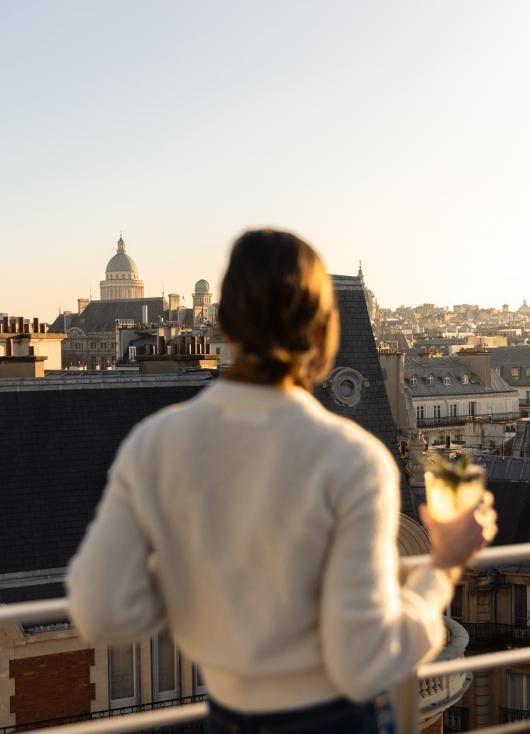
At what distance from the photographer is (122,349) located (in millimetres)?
79562

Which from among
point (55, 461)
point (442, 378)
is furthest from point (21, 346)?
point (442, 378)

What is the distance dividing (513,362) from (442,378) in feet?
52.3

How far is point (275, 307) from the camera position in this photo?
7.90ft

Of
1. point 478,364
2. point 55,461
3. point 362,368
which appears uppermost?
point 362,368

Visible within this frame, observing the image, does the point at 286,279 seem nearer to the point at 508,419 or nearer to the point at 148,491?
the point at 148,491

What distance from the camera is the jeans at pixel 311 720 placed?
245 cm

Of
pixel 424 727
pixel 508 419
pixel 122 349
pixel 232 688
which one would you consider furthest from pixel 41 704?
pixel 122 349

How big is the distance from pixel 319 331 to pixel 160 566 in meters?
0.70

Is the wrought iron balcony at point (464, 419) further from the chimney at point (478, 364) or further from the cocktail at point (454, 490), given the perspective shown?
the cocktail at point (454, 490)

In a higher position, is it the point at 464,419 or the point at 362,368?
the point at 362,368

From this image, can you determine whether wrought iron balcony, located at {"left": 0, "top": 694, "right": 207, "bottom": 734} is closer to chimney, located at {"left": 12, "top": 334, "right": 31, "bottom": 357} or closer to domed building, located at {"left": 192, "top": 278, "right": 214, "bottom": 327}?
chimney, located at {"left": 12, "top": 334, "right": 31, "bottom": 357}

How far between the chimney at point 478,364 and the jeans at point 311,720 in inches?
2558

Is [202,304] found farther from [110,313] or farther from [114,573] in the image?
[114,573]

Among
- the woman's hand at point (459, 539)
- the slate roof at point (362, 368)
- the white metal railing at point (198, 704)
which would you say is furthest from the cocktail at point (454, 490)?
the slate roof at point (362, 368)
